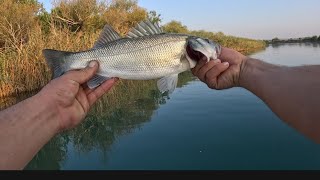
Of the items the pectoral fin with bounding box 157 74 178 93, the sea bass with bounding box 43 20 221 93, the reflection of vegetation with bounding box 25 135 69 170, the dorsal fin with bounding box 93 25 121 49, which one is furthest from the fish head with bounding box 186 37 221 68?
the reflection of vegetation with bounding box 25 135 69 170

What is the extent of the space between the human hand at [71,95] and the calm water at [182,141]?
3946 mm

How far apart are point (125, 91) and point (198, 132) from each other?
6.64 meters

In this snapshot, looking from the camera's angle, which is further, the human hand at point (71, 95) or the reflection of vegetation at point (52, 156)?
the reflection of vegetation at point (52, 156)

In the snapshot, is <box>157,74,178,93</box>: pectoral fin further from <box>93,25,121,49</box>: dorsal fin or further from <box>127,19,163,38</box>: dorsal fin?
<box>93,25,121,49</box>: dorsal fin

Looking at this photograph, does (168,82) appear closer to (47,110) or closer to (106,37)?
(106,37)

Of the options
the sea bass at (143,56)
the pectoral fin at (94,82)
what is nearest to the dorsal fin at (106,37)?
the sea bass at (143,56)

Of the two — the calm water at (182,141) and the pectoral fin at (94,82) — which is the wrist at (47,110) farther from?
the calm water at (182,141)

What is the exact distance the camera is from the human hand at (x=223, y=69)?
290cm

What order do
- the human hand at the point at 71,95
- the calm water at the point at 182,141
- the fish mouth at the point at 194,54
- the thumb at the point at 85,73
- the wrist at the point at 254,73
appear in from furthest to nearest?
the calm water at the point at 182,141 < the thumb at the point at 85,73 < the fish mouth at the point at 194,54 < the human hand at the point at 71,95 < the wrist at the point at 254,73

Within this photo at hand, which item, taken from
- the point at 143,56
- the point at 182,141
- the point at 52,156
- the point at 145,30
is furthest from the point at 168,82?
the point at 52,156

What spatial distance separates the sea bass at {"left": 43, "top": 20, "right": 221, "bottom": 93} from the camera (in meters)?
2.88

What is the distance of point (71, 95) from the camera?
294cm

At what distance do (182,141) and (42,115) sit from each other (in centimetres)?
618
